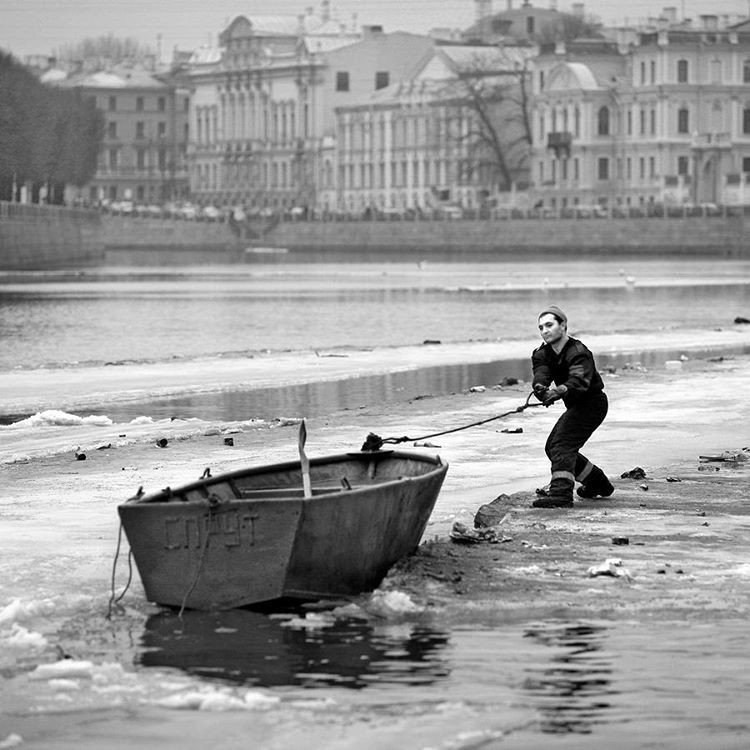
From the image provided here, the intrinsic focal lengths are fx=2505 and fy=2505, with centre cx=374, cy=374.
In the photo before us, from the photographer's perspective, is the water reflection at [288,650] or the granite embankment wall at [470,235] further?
the granite embankment wall at [470,235]

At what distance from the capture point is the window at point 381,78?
196 metres

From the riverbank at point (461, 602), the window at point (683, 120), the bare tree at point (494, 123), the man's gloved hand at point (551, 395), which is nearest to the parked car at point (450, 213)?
the bare tree at point (494, 123)

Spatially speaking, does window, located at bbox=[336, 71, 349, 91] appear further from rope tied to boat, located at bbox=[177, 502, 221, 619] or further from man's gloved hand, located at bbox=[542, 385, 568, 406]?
rope tied to boat, located at bbox=[177, 502, 221, 619]

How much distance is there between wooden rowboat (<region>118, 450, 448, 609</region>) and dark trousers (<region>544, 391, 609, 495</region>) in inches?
99.3

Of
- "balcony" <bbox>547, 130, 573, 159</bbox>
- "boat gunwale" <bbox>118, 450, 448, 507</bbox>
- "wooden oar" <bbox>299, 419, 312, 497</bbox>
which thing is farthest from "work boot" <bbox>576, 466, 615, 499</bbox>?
"balcony" <bbox>547, 130, 573, 159</bbox>

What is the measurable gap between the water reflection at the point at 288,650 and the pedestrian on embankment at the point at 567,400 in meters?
3.28

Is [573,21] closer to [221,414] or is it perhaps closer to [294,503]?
[221,414]

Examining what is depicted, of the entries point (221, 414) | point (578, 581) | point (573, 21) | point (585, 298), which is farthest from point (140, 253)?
point (578, 581)

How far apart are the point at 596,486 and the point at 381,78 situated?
181405 millimetres

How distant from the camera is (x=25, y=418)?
82.1ft

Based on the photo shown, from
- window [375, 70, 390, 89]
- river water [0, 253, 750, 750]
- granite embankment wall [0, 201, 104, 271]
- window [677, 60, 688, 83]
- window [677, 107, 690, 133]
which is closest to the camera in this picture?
river water [0, 253, 750, 750]

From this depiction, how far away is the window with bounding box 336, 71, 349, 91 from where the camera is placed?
19638 cm

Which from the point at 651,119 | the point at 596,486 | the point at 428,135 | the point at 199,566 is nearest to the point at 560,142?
the point at 651,119

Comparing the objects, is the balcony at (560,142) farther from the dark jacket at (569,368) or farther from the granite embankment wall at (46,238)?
the dark jacket at (569,368)
